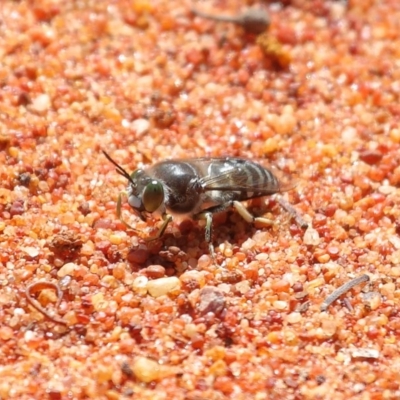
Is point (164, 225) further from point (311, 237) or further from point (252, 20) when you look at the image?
point (252, 20)

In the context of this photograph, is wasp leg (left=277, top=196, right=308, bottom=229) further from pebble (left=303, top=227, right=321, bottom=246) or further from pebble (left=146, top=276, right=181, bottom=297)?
pebble (left=146, top=276, right=181, bottom=297)

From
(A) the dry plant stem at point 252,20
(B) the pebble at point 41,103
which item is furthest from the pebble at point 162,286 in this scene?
(A) the dry plant stem at point 252,20

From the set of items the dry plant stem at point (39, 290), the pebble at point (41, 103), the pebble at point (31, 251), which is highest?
the pebble at point (41, 103)

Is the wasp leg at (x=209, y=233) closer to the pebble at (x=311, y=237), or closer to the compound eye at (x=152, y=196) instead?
the compound eye at (x=152, y=196)

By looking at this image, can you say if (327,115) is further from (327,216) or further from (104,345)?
(104,345)

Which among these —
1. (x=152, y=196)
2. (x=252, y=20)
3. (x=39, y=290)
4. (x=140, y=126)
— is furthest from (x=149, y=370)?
(x=252, y=20)

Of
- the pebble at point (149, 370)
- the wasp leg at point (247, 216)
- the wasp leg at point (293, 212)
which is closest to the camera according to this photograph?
the pebble at point (149, 370)

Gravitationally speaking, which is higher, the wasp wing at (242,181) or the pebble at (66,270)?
the wasp wing at (242,181)
